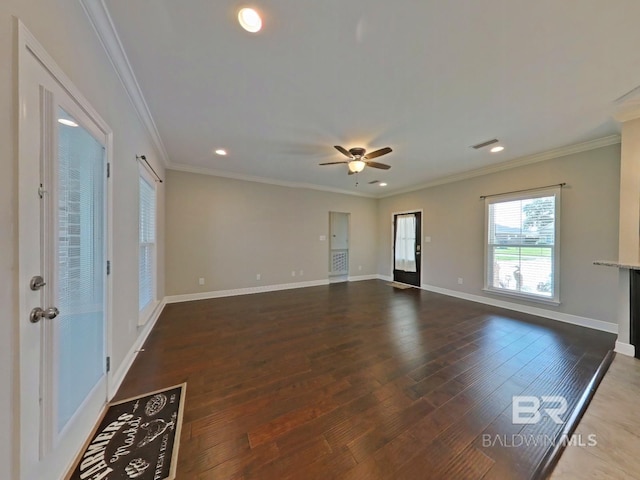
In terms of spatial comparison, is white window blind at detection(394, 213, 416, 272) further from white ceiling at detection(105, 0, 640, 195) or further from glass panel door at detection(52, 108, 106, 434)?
glass panel door at detection(52, 108, 106, 434)

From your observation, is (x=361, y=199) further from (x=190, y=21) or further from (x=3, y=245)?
(x=3, y=245)

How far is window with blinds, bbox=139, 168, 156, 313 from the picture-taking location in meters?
2.92

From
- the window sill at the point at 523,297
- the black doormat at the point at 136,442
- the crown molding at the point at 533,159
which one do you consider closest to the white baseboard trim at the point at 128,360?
the black doormat at the point at 136,442

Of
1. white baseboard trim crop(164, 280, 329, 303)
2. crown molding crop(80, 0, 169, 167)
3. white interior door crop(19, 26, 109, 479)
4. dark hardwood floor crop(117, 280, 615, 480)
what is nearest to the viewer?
white interior door crop(19, 26, 109, 479)

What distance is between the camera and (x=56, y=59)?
1178 mm

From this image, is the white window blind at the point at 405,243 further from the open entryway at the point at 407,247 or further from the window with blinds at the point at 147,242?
the window with blinds at the point at 147,242


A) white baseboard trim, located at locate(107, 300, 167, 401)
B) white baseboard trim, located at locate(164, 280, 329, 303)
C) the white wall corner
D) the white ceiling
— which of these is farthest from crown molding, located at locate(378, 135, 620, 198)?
white baseboard trim, located at locate(107, 300, 167, 401)

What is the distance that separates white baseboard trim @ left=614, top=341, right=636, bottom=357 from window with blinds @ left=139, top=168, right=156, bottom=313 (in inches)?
221

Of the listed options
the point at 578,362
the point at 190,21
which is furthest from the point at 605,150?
the point at 190,21

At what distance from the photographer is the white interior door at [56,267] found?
3.18 feet

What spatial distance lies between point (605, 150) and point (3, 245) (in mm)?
5866

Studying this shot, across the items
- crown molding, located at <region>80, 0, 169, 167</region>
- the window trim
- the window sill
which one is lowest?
the window sill

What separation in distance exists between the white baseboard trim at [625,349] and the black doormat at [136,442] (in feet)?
14.3

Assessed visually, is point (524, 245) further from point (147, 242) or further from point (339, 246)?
point (147, 242)
